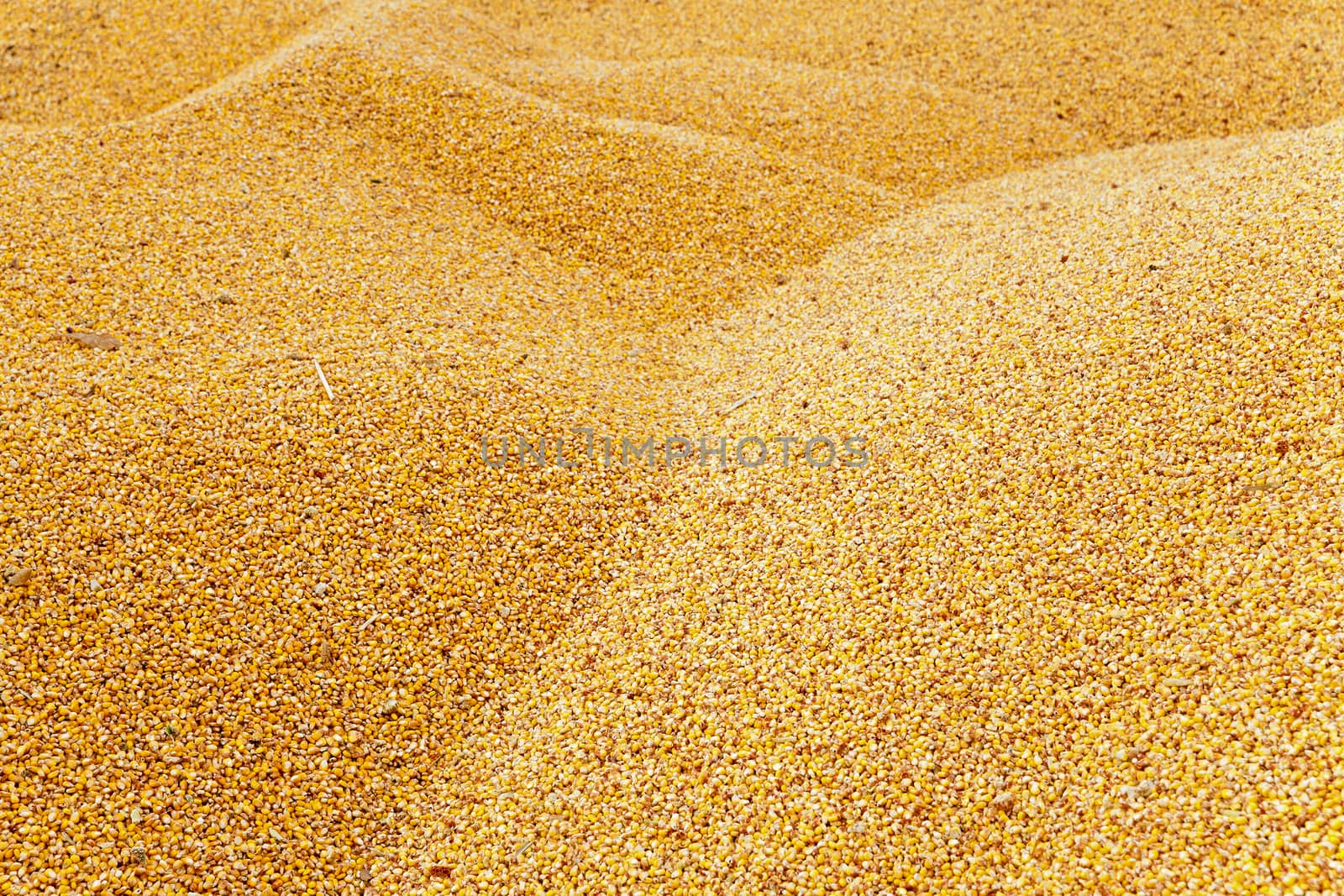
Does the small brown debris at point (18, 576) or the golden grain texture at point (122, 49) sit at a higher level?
the golden grain texture at point (122, 49)

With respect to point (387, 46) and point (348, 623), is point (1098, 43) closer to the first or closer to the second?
point (387, 46)

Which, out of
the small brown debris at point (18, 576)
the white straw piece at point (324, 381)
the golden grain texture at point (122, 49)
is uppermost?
the golden grain texture at point (122, 49)

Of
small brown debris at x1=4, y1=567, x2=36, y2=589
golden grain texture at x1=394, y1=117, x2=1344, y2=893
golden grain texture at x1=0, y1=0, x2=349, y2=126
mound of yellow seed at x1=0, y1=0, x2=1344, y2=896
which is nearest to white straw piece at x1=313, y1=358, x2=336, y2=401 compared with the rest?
mound of yellow seed at x1=0, y1=0, x2=1344, y2=896

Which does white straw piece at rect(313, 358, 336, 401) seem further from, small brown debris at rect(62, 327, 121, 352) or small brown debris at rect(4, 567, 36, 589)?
small brown debris at rect(4, 567, 36, 589)

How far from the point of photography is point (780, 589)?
3391mm

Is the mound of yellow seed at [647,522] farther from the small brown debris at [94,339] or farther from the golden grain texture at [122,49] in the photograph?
the golden grain texture at [122,49]

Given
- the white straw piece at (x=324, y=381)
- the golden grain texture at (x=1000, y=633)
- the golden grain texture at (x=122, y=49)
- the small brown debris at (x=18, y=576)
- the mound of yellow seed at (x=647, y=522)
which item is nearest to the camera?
the golden grain texture at (x=1000, y=633)

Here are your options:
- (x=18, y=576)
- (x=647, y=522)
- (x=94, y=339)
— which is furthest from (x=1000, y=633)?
(x=94, y=339)

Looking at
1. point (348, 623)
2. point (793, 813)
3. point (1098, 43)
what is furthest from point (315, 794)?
point (1098, 43)

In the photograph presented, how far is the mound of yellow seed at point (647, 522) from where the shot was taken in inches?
107

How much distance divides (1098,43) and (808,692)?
276 inches

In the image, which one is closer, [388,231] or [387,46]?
[388,231]

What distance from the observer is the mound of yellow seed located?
8.88ft

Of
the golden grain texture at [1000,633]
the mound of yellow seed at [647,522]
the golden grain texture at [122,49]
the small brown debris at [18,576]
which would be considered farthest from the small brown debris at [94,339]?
the golden grain texture at [122,49]
